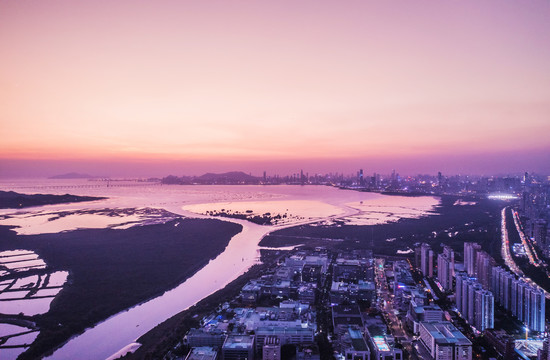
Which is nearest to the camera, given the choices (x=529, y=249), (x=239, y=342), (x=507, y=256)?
(x=239, y=342)

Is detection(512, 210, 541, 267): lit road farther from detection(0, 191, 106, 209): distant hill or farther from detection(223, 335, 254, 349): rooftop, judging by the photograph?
detection(0, 191, 106, 209): distant hill

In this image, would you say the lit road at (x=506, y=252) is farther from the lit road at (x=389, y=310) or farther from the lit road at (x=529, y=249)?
the lit road at (x=389, y=310)

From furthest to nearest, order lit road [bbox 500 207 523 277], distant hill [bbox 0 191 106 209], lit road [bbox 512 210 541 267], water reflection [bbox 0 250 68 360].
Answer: distant hill [bbox 0 191 106 209] < lit road [bbox 512 210 541 267] < lit road [bbox 500 207 523 277] < water reflection [bbox 0 250 68 360]

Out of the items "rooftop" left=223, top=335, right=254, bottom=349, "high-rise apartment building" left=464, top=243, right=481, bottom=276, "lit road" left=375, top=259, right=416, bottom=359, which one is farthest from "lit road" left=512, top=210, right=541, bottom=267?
"rooftop" left=223, top=335, right=254, bottom=349

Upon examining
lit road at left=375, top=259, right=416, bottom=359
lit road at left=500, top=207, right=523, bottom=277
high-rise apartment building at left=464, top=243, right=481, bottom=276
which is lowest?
lit road at left=375, top=259, right=416, bottom=359

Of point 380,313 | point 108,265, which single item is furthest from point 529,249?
point 108,265

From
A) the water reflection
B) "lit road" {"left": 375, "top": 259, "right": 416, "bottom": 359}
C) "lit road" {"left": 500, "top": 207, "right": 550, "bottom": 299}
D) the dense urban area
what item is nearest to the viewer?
the dense urban area


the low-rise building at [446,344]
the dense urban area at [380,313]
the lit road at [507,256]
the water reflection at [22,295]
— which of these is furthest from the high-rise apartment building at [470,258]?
the water reflection at [22,295]

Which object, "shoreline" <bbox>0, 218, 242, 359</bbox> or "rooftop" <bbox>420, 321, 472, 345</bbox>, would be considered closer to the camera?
"rooftop" <bbox>420, 321, 472, 345</bbox>

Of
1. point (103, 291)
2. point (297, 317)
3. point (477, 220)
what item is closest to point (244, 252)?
point (103, 291)

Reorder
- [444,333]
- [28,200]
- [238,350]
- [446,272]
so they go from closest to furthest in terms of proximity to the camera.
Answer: [238,350] < [444,333] < [446,272] < [28,200]

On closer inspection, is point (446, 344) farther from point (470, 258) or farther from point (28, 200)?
point (28, 200)
